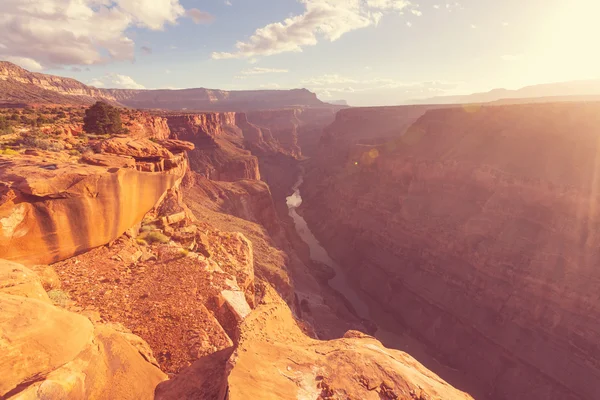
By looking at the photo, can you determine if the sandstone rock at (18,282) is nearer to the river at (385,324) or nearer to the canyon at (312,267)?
the canyon at (312,267)

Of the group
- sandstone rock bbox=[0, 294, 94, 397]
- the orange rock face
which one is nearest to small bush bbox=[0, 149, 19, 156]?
the orange rock face

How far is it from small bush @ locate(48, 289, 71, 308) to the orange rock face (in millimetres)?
1674

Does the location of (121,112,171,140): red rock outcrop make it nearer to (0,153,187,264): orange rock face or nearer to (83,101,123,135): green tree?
(83,101,123,135): green tree

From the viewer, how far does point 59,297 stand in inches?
368

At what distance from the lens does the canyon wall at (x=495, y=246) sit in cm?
2864

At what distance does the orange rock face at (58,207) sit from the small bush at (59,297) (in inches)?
65.9

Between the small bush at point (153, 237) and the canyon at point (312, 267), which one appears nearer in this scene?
the canyon at point (312, 267)

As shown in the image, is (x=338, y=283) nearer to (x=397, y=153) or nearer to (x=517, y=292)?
(x=517, y=292)

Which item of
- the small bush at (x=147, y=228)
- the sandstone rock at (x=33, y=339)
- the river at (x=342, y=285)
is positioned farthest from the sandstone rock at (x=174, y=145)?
the river at (x=342, y=285)

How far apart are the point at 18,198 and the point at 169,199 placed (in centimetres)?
912

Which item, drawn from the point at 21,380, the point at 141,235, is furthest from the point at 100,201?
the point at 21,380

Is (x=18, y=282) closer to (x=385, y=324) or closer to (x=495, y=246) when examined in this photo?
(x=385, y=324)

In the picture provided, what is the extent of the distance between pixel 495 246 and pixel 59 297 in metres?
40.4

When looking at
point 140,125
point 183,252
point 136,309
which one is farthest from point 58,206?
point 140,125
